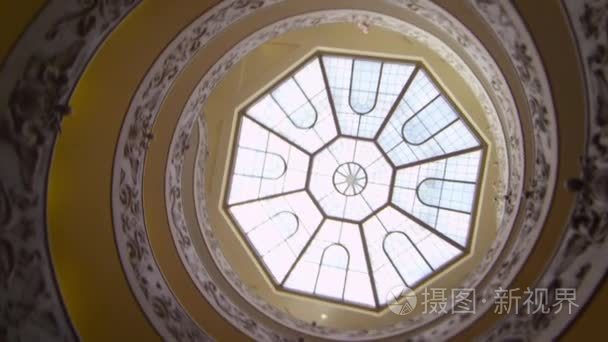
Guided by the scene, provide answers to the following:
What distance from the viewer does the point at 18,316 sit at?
505cm

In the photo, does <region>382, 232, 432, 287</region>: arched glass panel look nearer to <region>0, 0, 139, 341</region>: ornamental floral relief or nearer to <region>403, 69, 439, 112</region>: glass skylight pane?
<region>403, 69, 439, 112</region>: glass skylight pane

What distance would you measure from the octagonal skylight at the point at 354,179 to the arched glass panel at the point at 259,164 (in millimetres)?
23

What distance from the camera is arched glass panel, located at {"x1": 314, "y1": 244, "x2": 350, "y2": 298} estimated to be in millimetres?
11492

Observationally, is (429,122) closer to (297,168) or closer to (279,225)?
(297,168)

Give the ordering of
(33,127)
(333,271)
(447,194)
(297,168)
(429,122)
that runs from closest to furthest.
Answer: (33,127)
(447,194)
(429,122)
(333,271)
(297,168)

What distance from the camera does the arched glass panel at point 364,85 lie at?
37.2ft

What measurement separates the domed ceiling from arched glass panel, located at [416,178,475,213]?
3 centimetres

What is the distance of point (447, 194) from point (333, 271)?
306 cm

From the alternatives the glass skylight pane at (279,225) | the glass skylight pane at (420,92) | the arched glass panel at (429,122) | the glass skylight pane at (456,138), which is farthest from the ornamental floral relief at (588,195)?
the glass skylight pane at (279,225)

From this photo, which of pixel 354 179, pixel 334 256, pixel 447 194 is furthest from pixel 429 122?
pixel 334 256

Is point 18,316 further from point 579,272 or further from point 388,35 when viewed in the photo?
point 388,35

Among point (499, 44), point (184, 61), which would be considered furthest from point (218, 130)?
point (499, 44)

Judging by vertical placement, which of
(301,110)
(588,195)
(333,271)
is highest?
(301,110)

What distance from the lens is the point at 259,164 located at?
11.8 metres
